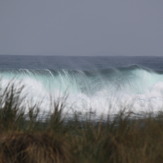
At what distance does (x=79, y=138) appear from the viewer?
5.41 meters

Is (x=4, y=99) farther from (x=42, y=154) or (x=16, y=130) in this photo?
(x=42, y=154)

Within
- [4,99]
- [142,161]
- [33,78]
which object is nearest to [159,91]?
[33,78]

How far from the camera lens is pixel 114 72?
22969 millimetres

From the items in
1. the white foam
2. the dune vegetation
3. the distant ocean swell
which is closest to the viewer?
the dune vegetation

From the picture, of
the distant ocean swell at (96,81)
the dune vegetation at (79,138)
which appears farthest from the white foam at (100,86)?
the dune vegetation at (79,138)

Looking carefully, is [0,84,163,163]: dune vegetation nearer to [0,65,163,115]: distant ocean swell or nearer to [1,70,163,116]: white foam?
[1,70,163,116]: white foam

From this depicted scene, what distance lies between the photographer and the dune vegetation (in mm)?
5082

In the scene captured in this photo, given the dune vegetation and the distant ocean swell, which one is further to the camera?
the distant ocean swell

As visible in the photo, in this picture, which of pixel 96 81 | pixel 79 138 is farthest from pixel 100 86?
pixel 79 138

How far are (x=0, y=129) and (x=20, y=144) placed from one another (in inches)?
16.7

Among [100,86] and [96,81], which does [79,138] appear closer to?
[100,86]

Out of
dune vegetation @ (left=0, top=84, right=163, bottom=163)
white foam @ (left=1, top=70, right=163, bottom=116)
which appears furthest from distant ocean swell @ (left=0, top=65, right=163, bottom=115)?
dune vegetation @ (left=0, top=84, right=163, bottom=163)

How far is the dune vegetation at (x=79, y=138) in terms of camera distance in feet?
16.7

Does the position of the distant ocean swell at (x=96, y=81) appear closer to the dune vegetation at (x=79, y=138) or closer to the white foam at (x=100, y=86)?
the white foam at (x=100, y=86)
